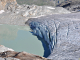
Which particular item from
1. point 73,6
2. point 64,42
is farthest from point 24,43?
point 73,6

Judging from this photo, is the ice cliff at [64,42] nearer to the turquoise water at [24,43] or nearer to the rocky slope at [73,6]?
the turquoise water at [24,43]

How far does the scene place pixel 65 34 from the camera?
539cm

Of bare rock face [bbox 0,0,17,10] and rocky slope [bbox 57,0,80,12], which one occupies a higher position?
bare rock face [bbox 0,0,17,10]

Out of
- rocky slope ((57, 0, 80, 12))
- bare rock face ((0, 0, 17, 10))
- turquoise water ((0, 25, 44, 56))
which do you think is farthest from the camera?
rocky slope ((57, 0, 80, 12))

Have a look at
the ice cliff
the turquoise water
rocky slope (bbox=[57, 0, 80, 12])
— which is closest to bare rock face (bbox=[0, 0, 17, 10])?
the turquoise water

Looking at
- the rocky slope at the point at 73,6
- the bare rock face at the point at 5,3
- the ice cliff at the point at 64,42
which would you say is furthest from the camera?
the rocky slope at the point at 73,6

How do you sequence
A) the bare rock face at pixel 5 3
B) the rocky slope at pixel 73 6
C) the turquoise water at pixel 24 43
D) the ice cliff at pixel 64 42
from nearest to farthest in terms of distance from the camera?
1. the ice cliff at pixel 64 42
2. the turquoise water at pixel 24 43
3. the bare rock face at pixel 5 3
4. the rocky slope at pixel 73 6

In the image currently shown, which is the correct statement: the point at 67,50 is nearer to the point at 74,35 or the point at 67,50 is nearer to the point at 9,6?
the point at 74,35

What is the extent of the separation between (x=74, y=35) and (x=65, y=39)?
2.04 feet

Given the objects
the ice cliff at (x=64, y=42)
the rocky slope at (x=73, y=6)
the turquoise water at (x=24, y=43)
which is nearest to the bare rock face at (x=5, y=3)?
the turquoise water at (x=24, y=43)

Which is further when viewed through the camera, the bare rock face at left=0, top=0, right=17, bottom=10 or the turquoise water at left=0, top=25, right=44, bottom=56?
the bare rock face at left=0, top=0, right=17, bottom=10

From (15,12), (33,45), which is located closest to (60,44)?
(33,45)

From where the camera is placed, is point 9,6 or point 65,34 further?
point 9,6

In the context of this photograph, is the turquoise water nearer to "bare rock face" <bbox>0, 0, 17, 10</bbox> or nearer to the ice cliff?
the ice cliff
